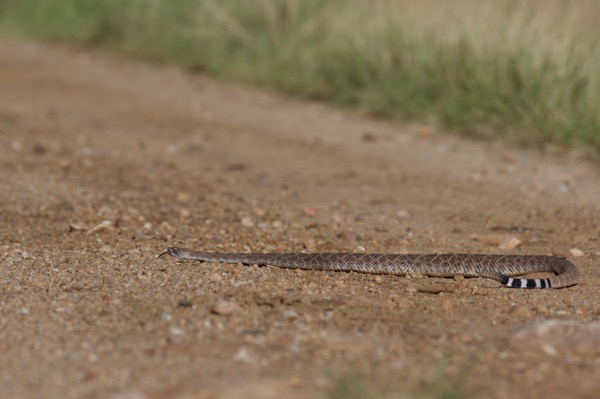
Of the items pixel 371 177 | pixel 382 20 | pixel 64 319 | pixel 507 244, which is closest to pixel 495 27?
pixel 382 20

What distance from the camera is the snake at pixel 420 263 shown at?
5.88 meters

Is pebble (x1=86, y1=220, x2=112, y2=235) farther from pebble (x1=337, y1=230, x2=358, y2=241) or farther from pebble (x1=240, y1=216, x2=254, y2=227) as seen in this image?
pebble (x1=337, y1=230, x2=358, y2=241)

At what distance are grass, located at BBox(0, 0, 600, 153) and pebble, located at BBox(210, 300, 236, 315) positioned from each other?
4988 millimetres

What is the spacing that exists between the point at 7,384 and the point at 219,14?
1011cm

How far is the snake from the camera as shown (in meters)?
5.88

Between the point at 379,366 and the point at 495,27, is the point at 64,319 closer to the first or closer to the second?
the point at 379,366

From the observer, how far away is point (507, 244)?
6676 millimetres

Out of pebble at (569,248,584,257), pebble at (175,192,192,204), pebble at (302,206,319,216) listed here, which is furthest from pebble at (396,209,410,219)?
pebble at (175,192,192,204)

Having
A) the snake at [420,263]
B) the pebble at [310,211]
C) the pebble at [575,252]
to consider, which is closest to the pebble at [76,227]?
the snake at [420,263]

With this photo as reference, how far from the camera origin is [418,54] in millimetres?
10703

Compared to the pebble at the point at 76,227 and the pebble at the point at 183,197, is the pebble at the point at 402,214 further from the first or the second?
the pebble at the point at 76,227

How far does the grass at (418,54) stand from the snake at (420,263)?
3.25 meters

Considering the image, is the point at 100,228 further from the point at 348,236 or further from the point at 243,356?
the point at 243,356

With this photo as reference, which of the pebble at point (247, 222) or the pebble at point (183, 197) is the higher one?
the pebble at point (247, 222)
